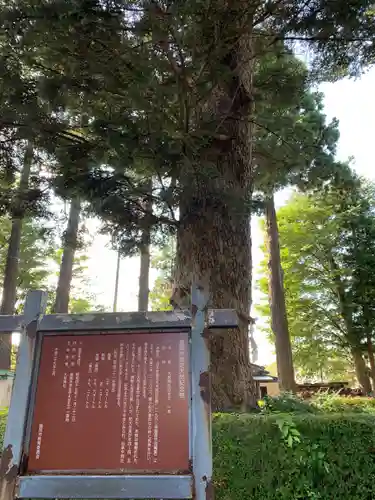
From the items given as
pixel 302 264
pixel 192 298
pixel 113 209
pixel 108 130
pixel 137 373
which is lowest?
pixel 137 373

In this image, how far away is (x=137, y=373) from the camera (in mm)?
2324

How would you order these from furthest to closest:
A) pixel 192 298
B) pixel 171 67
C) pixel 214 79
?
1. pixel 214 79
2. pixel 171 67
3. pixel 192 298

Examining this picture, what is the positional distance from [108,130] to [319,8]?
2.54m

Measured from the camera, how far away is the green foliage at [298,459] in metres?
2.63

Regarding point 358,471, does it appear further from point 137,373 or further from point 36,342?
point 36,342

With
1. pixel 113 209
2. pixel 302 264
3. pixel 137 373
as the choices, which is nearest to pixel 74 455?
pixel 137 373

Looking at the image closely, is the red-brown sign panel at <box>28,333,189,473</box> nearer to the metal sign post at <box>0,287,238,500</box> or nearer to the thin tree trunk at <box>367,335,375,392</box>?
the metal sign post at <box>0,287,238,500</box>

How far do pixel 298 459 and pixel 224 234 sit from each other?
2220 millimetres

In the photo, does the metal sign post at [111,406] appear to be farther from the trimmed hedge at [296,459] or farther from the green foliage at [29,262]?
the green foliage at [29,262]

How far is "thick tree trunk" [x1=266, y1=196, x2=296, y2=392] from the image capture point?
9.88m

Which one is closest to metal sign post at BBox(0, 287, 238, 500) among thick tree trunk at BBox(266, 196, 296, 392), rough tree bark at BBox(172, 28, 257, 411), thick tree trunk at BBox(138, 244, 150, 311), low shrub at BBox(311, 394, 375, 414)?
rough tree bark at BBox(172, 28, 257, 411)

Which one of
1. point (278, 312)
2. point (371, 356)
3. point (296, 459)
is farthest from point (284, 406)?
point (371, 356)

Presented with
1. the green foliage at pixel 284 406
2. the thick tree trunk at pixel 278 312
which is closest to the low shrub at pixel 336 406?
the green foliage at pixel 284 406

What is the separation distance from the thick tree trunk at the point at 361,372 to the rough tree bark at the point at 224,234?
1225 cm
